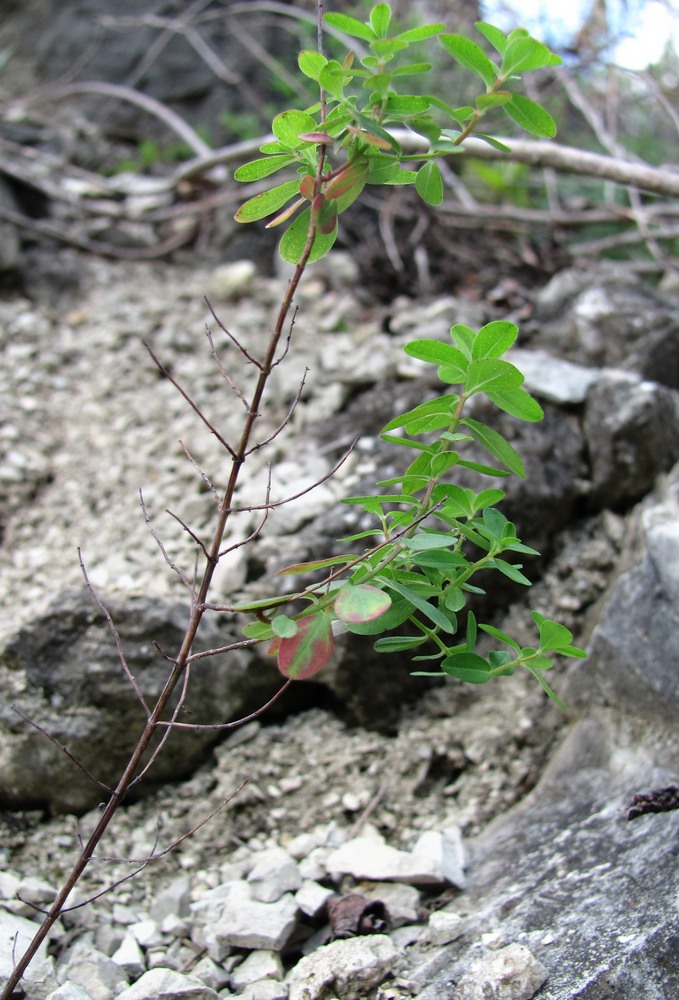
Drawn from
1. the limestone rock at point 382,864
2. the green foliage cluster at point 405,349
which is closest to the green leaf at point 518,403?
the green foliage cluster at point 405,349

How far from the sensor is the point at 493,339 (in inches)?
47.1

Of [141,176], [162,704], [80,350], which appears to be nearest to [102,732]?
[162,704]

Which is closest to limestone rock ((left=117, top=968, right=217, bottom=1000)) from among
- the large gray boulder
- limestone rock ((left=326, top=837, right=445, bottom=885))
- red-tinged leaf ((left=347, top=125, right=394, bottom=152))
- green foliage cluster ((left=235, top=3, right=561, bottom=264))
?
limestone rock ((left=326, top=837, right=445, bottom=885))

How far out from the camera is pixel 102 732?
1.82 metres

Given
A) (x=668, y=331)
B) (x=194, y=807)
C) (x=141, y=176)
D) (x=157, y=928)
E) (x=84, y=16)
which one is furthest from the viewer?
(x=84, y=16)

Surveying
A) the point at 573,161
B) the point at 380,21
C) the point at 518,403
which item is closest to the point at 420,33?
the point at 380,21

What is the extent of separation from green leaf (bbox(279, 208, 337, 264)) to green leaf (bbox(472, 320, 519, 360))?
0.26 metres

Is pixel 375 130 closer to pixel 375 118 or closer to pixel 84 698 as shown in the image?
pixel 375 118

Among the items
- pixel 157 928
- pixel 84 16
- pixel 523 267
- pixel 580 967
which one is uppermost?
pixel 84 16

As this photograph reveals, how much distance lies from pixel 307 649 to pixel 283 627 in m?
0.05

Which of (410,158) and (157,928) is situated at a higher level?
→ (410,158)

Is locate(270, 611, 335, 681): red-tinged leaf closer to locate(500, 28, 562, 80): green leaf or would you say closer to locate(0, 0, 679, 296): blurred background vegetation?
locate(500, 28, 562, 80): green leaf

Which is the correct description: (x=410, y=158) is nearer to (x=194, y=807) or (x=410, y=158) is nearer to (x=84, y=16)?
(x=194, y=807)

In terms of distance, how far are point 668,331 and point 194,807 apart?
188 centimetres
